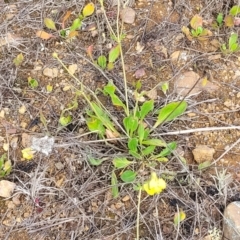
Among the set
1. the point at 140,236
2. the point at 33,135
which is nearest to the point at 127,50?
the point at 33,135

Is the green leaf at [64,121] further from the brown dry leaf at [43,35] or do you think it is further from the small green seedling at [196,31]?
the small green seedling at [196,31]

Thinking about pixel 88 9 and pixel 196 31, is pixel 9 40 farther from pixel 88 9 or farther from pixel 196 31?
pixel 196 31

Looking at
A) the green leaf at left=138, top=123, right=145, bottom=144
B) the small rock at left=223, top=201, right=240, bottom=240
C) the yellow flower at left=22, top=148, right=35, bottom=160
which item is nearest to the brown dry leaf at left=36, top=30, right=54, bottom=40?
the yellow flower at left=22, top=148, right=35, bottom=160

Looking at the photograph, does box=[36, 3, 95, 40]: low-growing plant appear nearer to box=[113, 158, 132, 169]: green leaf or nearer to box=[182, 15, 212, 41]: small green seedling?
box=[182, 15, 212, 41]: small green seedling

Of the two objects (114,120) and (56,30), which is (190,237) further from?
(56,30)

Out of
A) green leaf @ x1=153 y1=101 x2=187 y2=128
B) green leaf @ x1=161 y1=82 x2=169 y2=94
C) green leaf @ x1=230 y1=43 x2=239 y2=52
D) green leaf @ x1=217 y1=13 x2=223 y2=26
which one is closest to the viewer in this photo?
green leaf @ x1=153 y1=101 x2=187 y2=128

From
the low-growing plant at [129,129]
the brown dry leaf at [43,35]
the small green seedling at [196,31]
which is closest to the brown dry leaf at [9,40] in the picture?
the brown dry leaf at [43,35]
